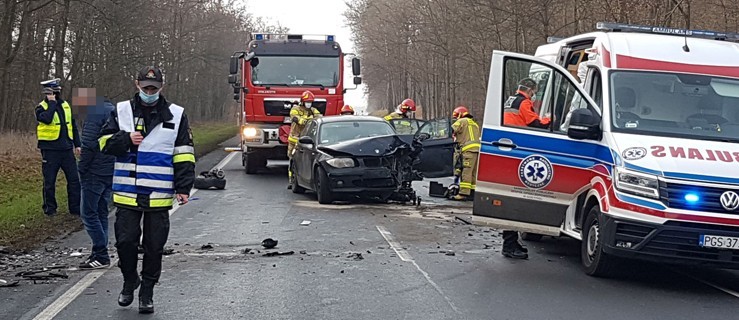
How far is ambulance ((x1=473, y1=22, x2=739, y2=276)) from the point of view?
790cm

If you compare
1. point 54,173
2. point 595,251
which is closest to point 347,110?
point 54,173

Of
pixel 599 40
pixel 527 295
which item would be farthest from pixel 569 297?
pixel 599 40

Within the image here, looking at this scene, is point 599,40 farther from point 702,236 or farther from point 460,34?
point 460,34

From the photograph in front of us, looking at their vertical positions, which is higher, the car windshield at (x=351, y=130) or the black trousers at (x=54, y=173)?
the car windshield at (x=351, y=130)

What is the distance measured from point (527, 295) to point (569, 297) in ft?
1.14

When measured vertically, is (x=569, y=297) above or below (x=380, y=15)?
below

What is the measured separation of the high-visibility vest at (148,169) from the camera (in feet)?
23.1

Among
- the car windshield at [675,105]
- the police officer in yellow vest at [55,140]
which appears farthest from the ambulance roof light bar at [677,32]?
the police officer in yellow vest at [55,140]

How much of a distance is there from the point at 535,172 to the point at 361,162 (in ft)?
19.5

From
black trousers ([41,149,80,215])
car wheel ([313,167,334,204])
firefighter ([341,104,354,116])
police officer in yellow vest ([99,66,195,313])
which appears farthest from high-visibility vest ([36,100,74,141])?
firefighter ([341,104,354,116])

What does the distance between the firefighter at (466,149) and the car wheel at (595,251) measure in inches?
267

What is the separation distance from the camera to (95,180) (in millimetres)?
9242

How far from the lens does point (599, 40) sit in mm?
9656

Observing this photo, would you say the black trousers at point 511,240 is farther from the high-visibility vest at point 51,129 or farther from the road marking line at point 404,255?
the high-visibility vest at point 51,129
